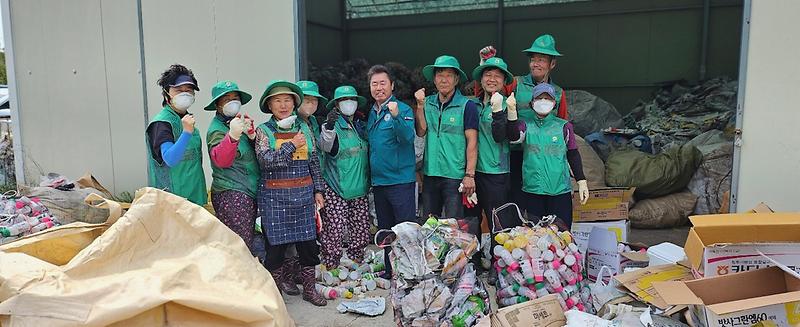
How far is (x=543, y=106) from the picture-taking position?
3594 mm

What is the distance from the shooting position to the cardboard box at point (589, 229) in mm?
3951

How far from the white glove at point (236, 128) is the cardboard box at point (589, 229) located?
7.48 ft

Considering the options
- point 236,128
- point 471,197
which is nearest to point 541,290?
point 471,197

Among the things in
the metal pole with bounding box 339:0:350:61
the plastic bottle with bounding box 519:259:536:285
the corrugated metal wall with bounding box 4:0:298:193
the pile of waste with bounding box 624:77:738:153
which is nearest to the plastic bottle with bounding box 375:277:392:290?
the plastic bottle with bounding box 519:259:536:285

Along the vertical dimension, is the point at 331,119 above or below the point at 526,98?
below

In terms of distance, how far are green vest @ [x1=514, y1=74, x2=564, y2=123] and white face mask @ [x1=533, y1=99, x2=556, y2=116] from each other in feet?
0.42

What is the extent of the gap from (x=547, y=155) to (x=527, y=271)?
0.92 meters

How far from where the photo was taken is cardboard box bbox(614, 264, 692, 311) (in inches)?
118

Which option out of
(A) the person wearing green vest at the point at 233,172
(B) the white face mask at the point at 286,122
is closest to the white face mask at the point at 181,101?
(A) the person wearing green vest at the point at 233,172

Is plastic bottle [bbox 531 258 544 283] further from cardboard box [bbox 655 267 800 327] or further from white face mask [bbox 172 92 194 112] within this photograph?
white face mask [bbox 172 92 194 112]

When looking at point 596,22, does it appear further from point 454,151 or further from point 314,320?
point 314,320

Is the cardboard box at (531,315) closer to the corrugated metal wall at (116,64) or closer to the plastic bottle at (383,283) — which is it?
the plastic bottle at (383,283)

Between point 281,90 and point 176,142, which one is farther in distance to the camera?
point 281,90

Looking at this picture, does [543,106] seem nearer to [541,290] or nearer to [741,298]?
[541,290]
